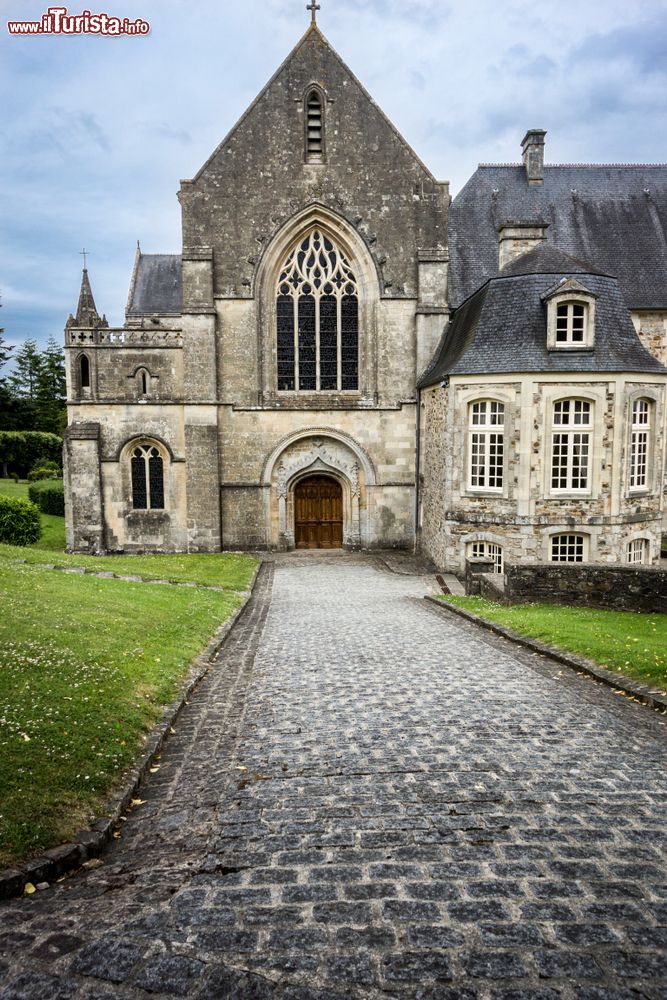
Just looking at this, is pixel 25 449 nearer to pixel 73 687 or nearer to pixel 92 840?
A: pixel 73 687

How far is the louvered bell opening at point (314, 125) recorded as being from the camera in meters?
25.1

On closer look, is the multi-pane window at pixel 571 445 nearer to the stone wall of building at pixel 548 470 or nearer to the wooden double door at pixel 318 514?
the stone wall of building at pixel 548 470

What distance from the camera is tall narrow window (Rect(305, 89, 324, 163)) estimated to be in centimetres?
2508

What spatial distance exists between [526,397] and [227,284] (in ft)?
39.4

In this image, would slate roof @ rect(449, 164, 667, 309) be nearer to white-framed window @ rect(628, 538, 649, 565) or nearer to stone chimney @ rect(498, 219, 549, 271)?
stone chimney @ rect(498, 219, 549, 271)

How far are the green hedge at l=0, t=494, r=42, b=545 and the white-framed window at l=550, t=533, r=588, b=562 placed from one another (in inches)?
715

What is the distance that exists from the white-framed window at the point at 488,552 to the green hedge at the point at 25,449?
3706 centimetres

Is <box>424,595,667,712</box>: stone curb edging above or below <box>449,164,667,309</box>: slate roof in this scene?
below

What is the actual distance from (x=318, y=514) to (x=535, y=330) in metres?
10.8

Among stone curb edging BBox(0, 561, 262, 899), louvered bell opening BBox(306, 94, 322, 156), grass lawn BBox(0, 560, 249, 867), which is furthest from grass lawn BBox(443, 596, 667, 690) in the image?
louvered bell opening BBox(306, 94, 322, 156)

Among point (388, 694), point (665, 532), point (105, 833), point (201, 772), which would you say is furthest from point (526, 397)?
point (105, 833)

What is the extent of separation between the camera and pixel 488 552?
72.2 ft

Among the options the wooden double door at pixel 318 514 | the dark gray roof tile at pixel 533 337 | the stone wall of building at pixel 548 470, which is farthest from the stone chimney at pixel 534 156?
the wooden double door at pixel 318 514

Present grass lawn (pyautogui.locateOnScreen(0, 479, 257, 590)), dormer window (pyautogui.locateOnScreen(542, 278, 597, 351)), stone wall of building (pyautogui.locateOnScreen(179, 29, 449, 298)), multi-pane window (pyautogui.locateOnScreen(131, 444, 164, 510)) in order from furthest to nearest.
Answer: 1. multi-pane window (pyautogui.locateOnScreen(131, 444, 164, 510))
2. stone wall of building (pyautogui.locateOnScreen(179, 29, 449, 298))
3. dormer window (pyautogui.locateOnScreen(542, 278, 597, 351))
4. grass lawn (pyautogui.locateOnScreen(0, 479, 257, 590))
